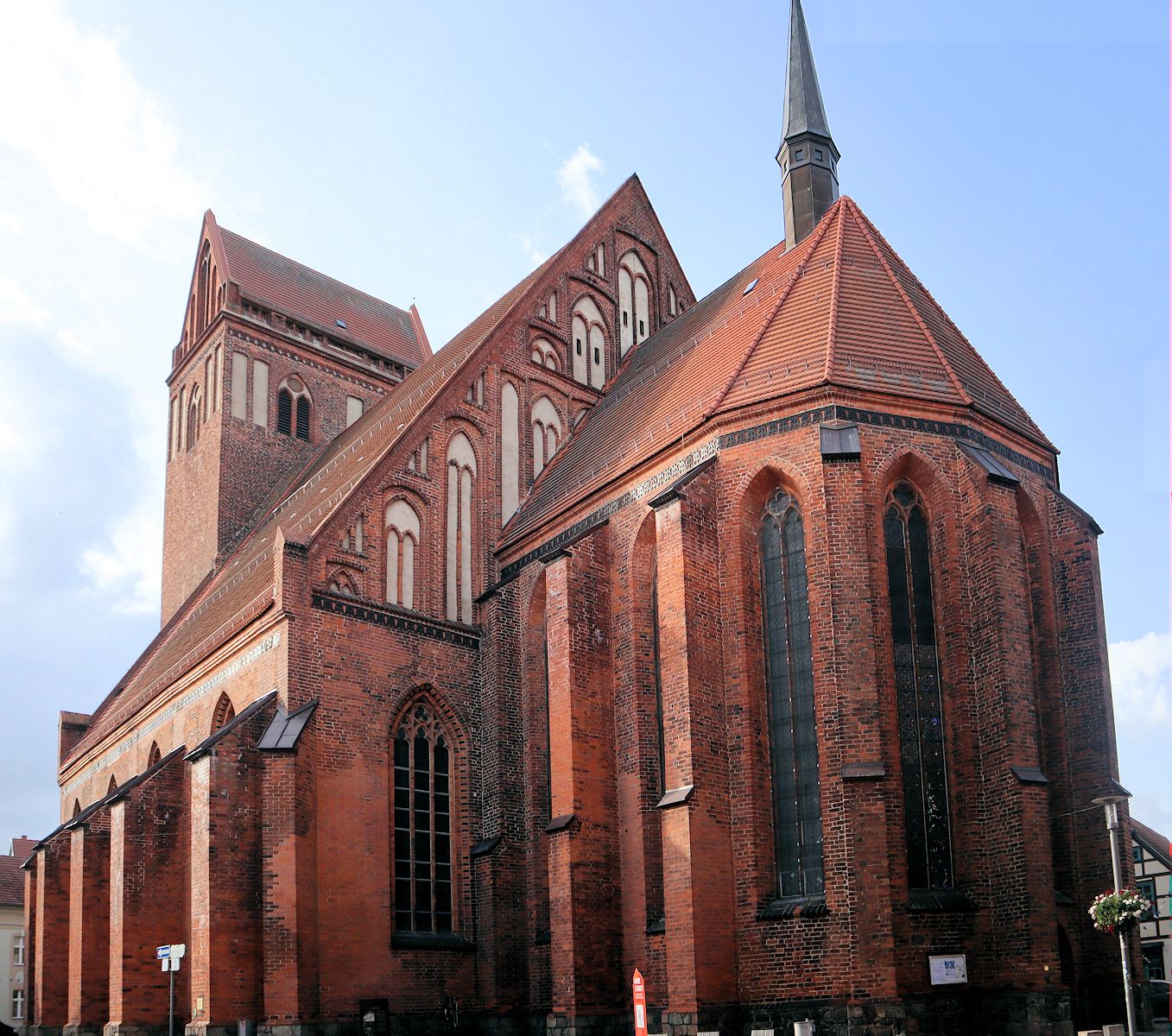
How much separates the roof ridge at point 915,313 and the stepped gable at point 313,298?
18.4 meters

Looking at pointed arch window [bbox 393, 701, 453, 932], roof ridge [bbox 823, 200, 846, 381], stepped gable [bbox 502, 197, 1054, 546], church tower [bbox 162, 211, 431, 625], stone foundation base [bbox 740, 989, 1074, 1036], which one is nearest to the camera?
stone foundation base [bbox 740, 989, 1074, 1036]

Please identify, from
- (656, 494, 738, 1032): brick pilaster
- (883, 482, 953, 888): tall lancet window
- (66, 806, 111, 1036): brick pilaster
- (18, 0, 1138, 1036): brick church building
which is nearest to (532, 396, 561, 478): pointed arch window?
(18, 0, 1138, 1036): brick church building

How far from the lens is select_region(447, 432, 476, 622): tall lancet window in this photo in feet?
79.3

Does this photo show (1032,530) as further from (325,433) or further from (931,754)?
(325,433)

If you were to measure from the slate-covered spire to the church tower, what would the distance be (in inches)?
581

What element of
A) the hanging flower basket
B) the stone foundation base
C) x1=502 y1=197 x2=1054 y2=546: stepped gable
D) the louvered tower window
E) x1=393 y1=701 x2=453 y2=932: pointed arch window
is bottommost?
the stone foundation base

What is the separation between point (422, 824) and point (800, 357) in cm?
993

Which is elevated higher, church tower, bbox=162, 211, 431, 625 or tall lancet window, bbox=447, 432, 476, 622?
church tower, bbox=162, 211, 431, 625

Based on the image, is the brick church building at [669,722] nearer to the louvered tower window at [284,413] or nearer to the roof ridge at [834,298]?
the roof ridge at [834,298]

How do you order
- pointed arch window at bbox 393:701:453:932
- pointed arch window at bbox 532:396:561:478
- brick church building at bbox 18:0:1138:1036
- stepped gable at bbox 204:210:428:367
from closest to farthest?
brick church building at bbox 18:0:1138:1036
pointed arch window at bbox 393:701:453:932
pointed arch window at bbox 532:396:561:478
stepped gable at bbox 204:210:428:367

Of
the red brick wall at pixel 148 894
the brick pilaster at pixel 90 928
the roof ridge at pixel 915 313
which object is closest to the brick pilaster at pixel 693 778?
the roof ridge at pixel 915 313

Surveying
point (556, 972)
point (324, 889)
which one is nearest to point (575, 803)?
point (556, 972)

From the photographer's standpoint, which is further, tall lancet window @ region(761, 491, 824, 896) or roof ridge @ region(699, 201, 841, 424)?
roof ridge @ region(699, 201, 841, 424)

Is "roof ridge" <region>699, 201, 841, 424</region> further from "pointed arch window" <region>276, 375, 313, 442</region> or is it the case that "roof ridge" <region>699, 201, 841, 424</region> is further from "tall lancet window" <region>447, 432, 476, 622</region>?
"pointed arch window" <region>276, 375, 313, 442</region>
